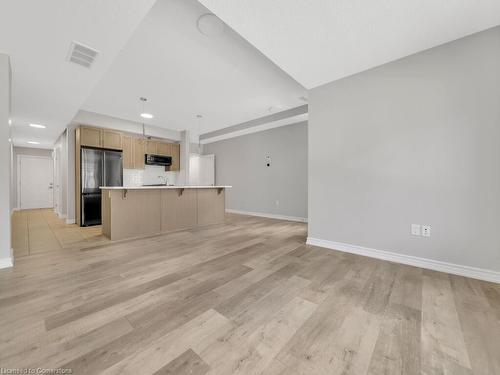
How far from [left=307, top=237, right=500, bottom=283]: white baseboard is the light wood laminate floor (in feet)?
0.37

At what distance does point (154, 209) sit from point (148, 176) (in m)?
2.92

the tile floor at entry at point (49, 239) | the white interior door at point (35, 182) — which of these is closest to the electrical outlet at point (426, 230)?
the tile floor at entry at point (49, 239)

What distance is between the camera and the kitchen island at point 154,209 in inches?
138

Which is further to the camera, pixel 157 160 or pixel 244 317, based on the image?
pixel 157 160

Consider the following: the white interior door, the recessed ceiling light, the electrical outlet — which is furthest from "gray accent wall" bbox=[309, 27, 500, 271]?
the white interior door

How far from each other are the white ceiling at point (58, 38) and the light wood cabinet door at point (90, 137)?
51.9 inches

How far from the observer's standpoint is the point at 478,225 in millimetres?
2053

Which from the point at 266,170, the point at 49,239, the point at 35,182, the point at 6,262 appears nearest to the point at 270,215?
the point at 266,170

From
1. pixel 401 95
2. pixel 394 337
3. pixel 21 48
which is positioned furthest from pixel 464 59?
pixel 21 48

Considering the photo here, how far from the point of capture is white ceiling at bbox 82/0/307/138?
2262mm

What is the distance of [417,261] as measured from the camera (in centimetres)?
236

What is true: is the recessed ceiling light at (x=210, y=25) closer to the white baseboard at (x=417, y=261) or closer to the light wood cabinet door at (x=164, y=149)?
the white baseboard at (x=417, y=261)

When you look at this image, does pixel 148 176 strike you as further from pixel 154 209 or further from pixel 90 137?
pixel 154 209

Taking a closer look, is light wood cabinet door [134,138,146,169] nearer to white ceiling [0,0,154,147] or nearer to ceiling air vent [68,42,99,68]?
white ceiling [0,0,154,147]
